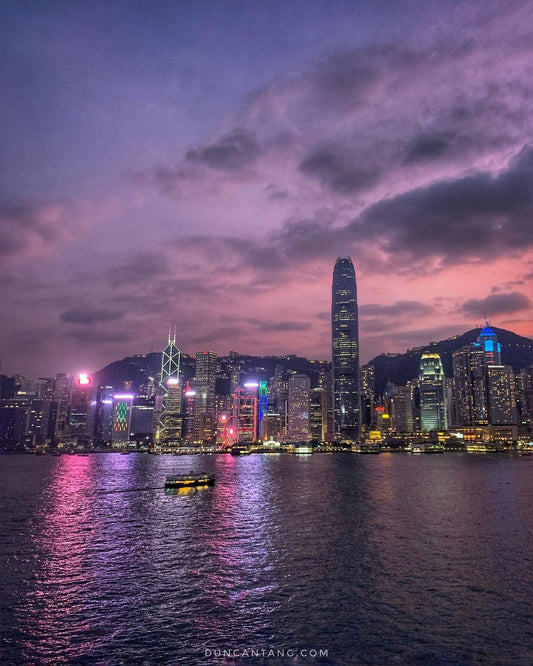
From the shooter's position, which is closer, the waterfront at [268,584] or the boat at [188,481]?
the waterfront at [268,584]

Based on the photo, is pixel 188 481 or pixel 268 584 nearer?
pixel 268 584

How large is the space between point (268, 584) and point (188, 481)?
78493mm

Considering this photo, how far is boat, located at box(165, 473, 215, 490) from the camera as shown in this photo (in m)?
109

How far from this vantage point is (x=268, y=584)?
36812mm

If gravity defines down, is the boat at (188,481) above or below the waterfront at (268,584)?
below

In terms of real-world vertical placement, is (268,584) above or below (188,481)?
above

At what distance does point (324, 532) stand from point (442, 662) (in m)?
32.0

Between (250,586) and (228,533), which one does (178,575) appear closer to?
(250,586)

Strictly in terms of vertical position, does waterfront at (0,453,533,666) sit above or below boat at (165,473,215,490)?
above

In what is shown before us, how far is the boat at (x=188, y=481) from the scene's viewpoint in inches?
4277

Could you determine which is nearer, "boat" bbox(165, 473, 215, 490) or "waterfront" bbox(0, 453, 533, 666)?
"waterfront" bbox(0, 453, 533, 666)

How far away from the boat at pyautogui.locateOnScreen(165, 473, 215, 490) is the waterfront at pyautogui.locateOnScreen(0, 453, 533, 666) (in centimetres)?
3365

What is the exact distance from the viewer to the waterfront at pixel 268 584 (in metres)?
26.4

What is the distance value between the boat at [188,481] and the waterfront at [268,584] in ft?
110
